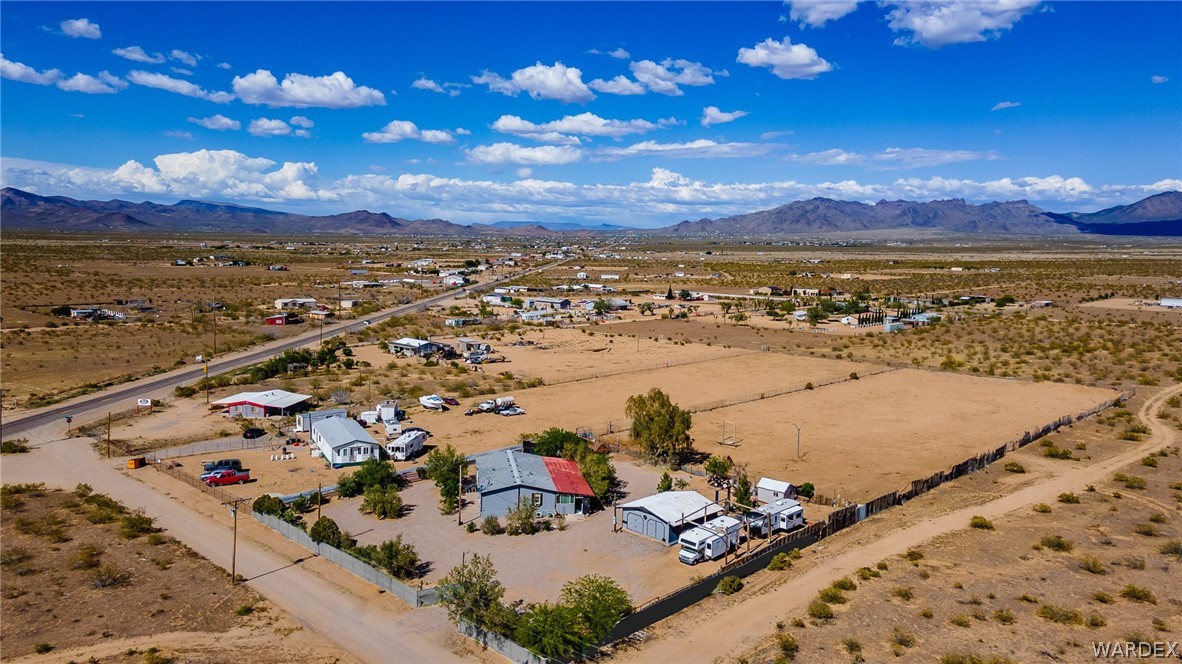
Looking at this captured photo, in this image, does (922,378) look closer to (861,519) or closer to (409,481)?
(861,519)

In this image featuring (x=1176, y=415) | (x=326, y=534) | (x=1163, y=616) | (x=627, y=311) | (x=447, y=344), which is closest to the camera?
(x=1163, y=616)

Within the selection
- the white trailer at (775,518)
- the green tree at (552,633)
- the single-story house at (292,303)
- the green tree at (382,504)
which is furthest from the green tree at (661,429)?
the single-story house at (292,303)

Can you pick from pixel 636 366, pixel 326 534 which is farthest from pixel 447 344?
pixel 326 534

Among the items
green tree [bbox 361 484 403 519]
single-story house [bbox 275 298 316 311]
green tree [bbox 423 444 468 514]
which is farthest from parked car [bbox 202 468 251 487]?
single-story house [bbox 275 298 316 311]

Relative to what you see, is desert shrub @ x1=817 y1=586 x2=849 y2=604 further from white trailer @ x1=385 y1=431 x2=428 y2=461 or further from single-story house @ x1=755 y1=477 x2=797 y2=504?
white trailer @ x1=385 y1=431 x2=428 y2=461

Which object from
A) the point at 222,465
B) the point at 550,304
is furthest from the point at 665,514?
the point at 550,304

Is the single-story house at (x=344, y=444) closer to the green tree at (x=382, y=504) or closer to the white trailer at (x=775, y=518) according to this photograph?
the green tree at (x=382, y=504)

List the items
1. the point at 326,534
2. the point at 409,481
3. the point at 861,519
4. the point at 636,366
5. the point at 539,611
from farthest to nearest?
the point at 636,366 < the point at 409,481 < the point at 861,519 < the point at 326,534 < the point at 539,611
